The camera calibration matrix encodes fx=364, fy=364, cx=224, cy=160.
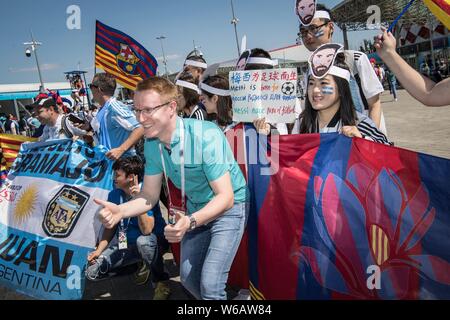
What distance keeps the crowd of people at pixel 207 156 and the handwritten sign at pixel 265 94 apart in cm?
10

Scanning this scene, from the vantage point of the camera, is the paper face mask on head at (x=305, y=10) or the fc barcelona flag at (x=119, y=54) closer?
the paper face mask on head at (x=305, y=10)

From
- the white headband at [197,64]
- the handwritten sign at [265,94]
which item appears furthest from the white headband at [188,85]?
the handwritten sign at [265,94]

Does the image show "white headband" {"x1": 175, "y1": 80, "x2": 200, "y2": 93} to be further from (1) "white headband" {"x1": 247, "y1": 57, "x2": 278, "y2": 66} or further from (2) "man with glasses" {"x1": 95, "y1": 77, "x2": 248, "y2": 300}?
(2) "man with glasses" {"x1": 95, "y1": 77, "x2": 248, "y2": 300}

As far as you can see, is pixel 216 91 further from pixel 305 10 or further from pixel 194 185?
pixel 194 185

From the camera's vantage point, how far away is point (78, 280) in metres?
2.93

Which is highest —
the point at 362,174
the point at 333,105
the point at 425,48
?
the point at 425,48

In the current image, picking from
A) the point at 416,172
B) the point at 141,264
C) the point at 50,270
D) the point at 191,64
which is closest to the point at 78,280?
the point at 50,270

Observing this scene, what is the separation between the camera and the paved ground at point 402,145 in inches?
140

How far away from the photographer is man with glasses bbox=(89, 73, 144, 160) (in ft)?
12.1

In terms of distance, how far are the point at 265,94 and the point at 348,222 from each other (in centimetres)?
109

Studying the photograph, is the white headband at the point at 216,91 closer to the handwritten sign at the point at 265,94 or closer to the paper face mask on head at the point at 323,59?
the handwritten sign at the point at 265,94

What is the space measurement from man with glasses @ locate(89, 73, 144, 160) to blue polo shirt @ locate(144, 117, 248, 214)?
3.86 ft
